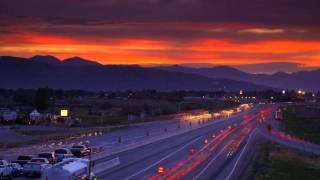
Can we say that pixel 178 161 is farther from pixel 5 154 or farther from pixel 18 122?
pixel 18 122

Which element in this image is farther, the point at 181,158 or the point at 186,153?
the point at 186,153

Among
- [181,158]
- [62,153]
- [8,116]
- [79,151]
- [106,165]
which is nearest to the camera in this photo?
[106,165]

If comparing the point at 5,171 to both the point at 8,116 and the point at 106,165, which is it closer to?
the point at 106,165

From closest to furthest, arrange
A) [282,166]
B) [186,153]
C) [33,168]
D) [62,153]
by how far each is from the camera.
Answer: [33,168]
[62,153]
[282,166]
[186,153]

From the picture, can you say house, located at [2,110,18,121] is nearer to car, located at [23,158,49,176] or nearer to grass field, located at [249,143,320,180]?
grass field, located at [249,143,320,180]

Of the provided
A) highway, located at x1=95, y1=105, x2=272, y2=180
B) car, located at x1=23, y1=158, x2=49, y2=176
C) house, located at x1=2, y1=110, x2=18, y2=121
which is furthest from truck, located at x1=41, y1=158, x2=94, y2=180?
house, located at x1=2, y1=110, x2=18, y2=121

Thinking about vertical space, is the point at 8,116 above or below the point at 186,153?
above

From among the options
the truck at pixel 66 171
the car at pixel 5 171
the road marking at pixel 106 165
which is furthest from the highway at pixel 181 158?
the truck at pixel 66 171

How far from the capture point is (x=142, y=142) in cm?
8825

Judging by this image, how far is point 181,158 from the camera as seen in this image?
220ft

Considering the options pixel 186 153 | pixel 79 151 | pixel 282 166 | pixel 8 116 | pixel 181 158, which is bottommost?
pixel 282 166

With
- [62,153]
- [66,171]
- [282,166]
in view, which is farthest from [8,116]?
[66,171]

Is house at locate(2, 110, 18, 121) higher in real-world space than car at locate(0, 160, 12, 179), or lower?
higher

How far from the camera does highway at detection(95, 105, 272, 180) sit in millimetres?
52822
